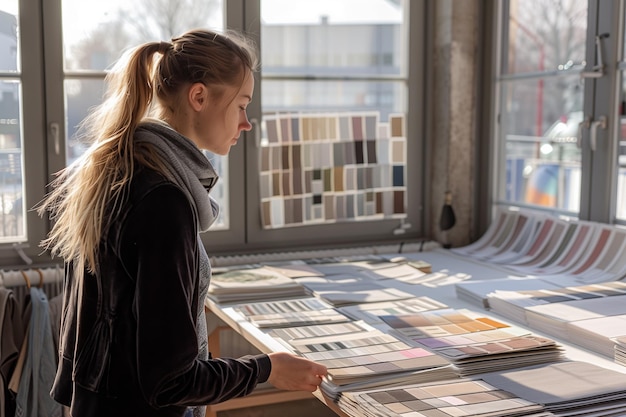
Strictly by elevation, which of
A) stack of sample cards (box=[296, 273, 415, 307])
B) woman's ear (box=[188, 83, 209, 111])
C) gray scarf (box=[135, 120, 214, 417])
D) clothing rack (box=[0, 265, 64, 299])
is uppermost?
woman's ear (box=[188, 83, 209, 111])

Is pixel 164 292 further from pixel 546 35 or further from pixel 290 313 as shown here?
pixel 546 35

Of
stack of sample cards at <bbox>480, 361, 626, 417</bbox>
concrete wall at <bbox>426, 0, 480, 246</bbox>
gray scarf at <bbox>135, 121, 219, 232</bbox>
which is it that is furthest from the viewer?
concrete wall at <bbox>426, 0, 480, 246</bbox>

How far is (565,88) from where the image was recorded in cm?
327

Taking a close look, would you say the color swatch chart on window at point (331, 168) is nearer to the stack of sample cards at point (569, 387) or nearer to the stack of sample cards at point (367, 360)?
the stack of sample cards at point (367, 360)

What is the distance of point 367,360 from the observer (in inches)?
72.2

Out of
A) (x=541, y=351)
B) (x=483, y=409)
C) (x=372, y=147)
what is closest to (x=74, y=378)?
(x=483, y=409)

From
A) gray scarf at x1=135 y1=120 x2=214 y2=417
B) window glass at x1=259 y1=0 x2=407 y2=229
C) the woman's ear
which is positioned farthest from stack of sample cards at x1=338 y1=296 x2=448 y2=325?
window glass at x1=259 y1=0 x2=407 y2=229

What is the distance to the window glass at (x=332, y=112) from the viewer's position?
3.51 metres

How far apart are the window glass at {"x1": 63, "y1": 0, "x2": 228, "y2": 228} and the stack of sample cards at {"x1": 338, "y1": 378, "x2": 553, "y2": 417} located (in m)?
2.01

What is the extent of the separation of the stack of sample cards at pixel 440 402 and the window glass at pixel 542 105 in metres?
1.78

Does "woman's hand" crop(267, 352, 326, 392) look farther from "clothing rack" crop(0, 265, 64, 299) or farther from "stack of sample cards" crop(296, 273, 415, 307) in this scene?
"clothing rack" crop(0, 265, 64, 299)

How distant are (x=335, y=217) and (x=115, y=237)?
240cm

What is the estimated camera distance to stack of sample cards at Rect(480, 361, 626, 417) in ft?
5.14

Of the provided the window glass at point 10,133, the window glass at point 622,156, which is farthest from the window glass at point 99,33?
the window glass at point 622,156
